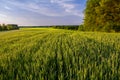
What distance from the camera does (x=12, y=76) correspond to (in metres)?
3.93

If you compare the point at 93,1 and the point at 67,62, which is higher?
the point at 93,1

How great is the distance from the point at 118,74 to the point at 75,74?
0.85m

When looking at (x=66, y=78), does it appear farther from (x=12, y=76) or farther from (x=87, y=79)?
(x=12, y=76)

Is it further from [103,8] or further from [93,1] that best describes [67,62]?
[93,1]

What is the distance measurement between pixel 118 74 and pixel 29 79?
5.64 feet

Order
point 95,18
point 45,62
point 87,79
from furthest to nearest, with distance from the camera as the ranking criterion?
1. point 95,18
2. point 45,62
3. point 87,79

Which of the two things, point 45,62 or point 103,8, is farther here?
point 103,8

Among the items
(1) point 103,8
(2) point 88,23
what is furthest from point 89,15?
(1) point 103,8

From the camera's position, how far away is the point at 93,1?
39375 millimetres

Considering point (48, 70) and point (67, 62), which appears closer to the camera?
point (48, 70)

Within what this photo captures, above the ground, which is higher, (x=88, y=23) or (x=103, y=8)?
(x=103, y=8)

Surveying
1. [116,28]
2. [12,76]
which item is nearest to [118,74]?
[12,76]

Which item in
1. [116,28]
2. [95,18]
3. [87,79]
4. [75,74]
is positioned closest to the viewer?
[87,79]

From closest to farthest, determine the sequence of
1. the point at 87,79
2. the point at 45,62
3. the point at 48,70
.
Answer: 1. the point at 87,79
2. the point at 48,70
3. the point at 45,62
